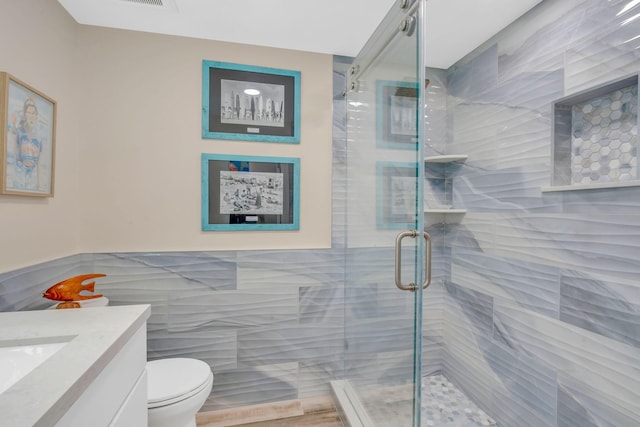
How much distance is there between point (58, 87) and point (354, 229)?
1.80 m

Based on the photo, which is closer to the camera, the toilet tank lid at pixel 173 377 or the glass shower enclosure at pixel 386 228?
the glass shower enclosure at pixel 386 228

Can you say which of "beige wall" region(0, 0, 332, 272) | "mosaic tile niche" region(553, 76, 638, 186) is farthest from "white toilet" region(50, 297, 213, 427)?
"mosaic tile niche" region(553, 76, 638, 186)

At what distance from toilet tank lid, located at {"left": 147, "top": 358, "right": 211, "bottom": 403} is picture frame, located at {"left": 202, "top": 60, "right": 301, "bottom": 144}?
132 centimetres

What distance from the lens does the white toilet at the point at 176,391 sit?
4.58 feet

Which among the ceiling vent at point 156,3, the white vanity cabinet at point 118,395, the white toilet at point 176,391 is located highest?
the ceiling vent at point 156,3

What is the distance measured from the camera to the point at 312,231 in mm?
2166

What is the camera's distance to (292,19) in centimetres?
180

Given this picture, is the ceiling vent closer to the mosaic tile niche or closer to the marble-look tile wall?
the marble-look tile wall

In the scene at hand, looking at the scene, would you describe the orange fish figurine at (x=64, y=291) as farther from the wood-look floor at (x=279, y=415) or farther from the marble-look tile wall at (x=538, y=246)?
the marble-look tile wall at (x=538, y=246)

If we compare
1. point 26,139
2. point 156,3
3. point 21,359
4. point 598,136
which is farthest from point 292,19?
point 21,359

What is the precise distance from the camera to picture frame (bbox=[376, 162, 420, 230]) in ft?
4.22

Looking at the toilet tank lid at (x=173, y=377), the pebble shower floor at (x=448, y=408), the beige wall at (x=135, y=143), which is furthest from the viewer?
the pebble shower floor at (x=448, y=408)

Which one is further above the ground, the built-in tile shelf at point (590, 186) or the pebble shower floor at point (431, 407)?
the built-in tile shelf at point (590, 186)

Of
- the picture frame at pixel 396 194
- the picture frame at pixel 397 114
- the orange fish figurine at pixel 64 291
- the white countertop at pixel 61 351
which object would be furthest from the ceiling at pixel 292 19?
the white countertop at pixel 61 351
